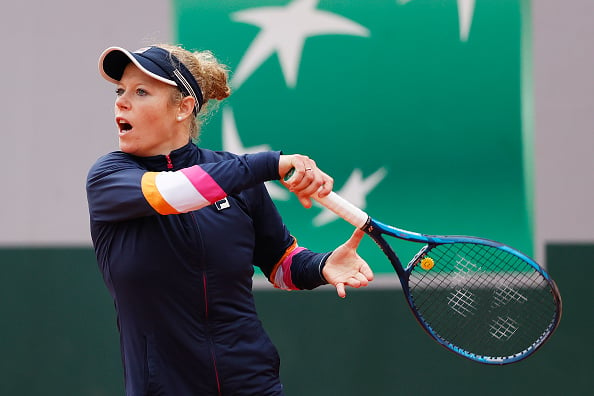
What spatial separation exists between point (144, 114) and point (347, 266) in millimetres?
783

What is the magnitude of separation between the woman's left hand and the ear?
2.06 ft

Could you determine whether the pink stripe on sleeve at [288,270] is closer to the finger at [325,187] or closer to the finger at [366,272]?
the finger at [366,272]

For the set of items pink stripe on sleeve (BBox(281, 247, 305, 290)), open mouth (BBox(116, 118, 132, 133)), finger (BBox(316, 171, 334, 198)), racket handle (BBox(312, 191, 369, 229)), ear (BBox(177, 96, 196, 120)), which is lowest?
pink stripe on sleeve (BBox(281, 247, 305, 290))

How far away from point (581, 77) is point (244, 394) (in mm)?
2744

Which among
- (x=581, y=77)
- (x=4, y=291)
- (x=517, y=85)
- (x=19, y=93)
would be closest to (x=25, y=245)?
(x=4, y=291)

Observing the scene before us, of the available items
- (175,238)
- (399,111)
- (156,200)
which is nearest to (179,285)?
(175,238)

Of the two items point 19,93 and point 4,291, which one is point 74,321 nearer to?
point 4,291

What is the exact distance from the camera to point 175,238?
2.31 meters

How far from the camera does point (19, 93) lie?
4.43 metres

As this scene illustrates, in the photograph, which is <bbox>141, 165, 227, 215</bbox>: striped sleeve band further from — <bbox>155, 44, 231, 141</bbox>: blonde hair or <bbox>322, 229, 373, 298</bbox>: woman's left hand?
<bbox>322, 229, 373, 298</bbox>: woman's left hand

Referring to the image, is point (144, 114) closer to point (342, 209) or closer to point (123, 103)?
point (123, 103)

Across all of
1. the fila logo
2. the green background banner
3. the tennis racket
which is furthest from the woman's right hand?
the green background banner

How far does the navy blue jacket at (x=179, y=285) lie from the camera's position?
7.39ft

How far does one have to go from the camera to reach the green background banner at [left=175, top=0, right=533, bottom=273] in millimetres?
4223
